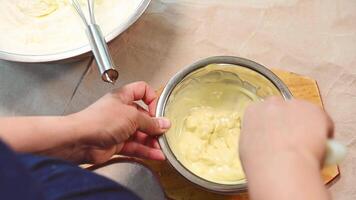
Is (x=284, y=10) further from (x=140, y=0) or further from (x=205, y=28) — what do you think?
(x=140, y=0)

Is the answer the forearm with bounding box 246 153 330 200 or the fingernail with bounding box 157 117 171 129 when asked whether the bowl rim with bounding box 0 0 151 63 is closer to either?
the fingernail with bounding box 157 117 171 129

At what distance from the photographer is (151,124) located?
1.81 ft

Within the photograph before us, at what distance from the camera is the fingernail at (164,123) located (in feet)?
1.85

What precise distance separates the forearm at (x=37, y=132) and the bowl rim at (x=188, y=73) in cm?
12

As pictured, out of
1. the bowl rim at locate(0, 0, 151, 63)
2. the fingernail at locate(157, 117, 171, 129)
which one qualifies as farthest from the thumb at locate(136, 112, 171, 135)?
the bowl rim at locate(0, 0, 151, 63)

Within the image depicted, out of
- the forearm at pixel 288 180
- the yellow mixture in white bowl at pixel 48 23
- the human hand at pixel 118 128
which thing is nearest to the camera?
the forearm at pixel 288 180

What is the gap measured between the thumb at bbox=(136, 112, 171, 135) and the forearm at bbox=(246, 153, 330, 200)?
17 cm

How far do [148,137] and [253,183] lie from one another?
7.7 inches

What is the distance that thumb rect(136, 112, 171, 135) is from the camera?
0.55 meters

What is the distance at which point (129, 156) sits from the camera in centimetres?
60

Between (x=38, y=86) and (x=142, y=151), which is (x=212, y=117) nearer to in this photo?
(x=142, y=151)

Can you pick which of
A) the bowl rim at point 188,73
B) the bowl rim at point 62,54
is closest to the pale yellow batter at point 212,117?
the bowl rim at point 188,73

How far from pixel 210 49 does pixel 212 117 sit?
0.47 ft

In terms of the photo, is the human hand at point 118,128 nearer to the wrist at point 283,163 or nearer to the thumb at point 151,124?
the thumb at point 151,124
